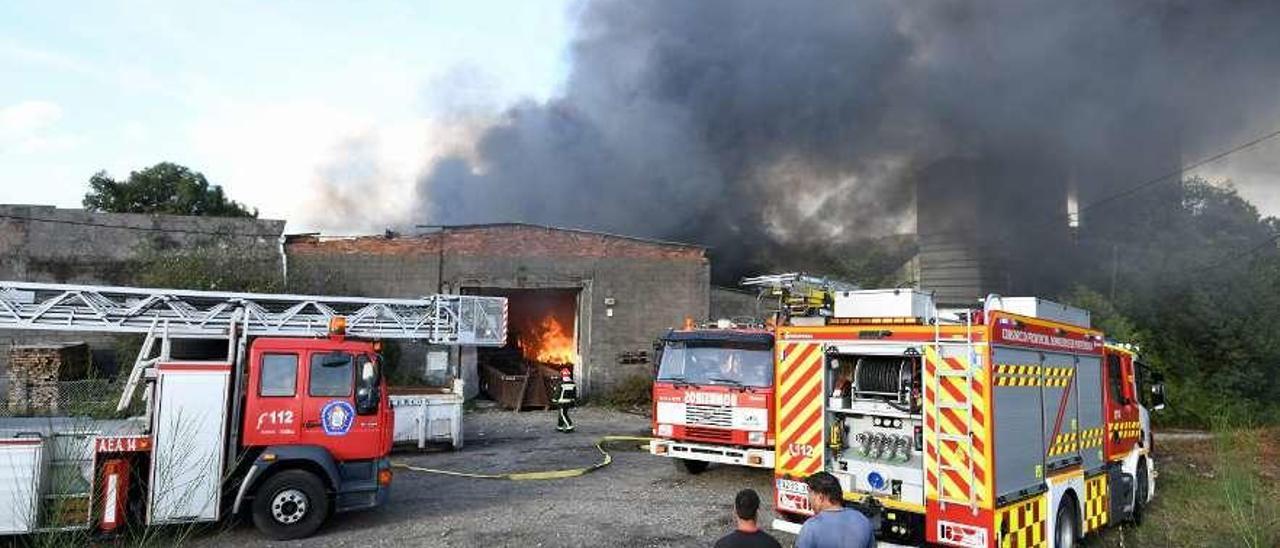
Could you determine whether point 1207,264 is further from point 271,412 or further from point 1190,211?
point 271,412

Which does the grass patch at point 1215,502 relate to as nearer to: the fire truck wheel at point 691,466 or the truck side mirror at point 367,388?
the fire truck wheel at point 691,466

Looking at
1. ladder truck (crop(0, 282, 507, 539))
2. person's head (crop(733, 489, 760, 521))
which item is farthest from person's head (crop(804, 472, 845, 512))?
Answer: ladder truck (crop(0, 282, 507, 539))

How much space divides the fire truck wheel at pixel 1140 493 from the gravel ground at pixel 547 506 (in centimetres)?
370

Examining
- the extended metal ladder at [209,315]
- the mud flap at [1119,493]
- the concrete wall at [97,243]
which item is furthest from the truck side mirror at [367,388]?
the concrete wall at [97,243]

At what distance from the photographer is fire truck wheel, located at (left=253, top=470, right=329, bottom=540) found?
7059 mm

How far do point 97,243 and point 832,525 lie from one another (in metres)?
21.0

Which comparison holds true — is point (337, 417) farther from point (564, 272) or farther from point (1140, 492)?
point (564, 272)

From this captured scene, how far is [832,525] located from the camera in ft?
12.3

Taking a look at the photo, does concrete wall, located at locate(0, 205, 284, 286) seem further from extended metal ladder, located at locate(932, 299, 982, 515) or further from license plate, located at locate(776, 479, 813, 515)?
extended metal ladder, located at locate(932, 299, 982, 515)

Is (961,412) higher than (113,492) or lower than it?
higher

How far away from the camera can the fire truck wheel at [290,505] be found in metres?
7.06

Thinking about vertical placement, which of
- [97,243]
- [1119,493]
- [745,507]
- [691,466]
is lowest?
[691,466]

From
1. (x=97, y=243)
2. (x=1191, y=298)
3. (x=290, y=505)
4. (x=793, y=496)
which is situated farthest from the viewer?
(x=1191, y=298)

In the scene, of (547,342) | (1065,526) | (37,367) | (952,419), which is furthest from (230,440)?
(547,342)
